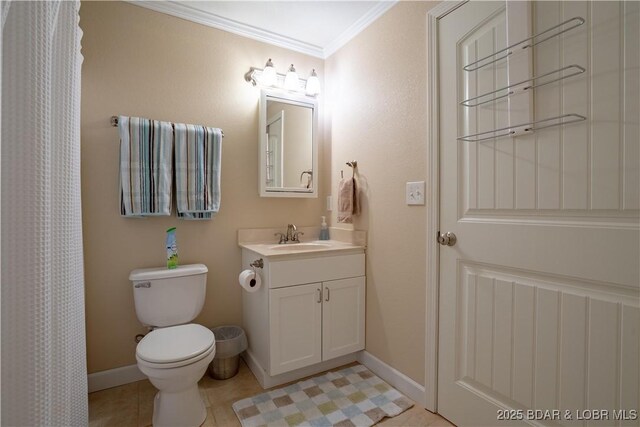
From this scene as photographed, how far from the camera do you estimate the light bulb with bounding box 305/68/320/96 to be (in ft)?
7.80

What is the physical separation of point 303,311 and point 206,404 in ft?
2.40

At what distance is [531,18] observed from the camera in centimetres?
121

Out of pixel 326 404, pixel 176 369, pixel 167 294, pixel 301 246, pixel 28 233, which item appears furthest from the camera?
pixel 301 246

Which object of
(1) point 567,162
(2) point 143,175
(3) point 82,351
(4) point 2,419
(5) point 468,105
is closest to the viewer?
(4) point 2,419

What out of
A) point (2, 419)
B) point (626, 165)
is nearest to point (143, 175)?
point (2, 419)

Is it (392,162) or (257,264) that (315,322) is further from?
(392,162)

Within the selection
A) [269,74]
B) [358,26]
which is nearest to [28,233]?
[269,74]

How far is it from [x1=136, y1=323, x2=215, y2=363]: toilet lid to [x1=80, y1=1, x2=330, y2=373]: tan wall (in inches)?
17.1

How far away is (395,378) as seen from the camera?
187 cm

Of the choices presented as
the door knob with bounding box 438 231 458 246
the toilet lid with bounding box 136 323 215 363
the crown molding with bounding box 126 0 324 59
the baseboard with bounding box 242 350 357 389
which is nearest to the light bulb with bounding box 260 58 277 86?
the crown molding with bounding box 126 0 324 59

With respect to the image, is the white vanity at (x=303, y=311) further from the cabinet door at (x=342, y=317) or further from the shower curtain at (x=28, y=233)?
the shower curtain at (x=28, y=233)

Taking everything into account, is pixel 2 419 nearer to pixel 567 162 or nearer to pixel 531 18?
pixel 567 162

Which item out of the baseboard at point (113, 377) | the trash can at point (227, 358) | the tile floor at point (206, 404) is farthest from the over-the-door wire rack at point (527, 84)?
the baseboard at point (113, 377)

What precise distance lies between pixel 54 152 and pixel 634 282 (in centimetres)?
192
